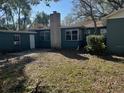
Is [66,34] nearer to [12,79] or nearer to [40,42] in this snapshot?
[40,42]

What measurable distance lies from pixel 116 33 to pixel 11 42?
498 inches

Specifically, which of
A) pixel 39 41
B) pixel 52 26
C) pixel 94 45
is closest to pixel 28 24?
pixel 39 41

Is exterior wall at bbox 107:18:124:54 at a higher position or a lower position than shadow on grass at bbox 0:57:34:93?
higher

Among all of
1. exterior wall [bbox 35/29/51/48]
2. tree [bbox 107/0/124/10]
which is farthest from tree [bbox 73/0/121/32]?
exterior wall [bbox 35/29/51/48]

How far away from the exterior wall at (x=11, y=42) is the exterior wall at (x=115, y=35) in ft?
38.7

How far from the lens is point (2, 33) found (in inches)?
1003

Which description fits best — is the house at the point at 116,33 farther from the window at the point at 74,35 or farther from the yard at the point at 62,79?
the window at the point at 74,35

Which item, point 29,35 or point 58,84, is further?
point 29,35

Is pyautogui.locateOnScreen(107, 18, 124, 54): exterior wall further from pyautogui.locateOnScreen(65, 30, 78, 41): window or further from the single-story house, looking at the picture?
pyautogui.locateOnScreen(65, 30, 78, 41): window

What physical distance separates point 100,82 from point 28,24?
5504 centimetres

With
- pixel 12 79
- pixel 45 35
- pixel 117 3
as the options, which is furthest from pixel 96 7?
pixel 12 79

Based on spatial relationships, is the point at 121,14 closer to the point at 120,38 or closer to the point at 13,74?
the point at 120,38

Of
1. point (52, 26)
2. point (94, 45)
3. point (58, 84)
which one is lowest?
point (58, 84)

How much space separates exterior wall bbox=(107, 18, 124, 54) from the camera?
20.0 metres
